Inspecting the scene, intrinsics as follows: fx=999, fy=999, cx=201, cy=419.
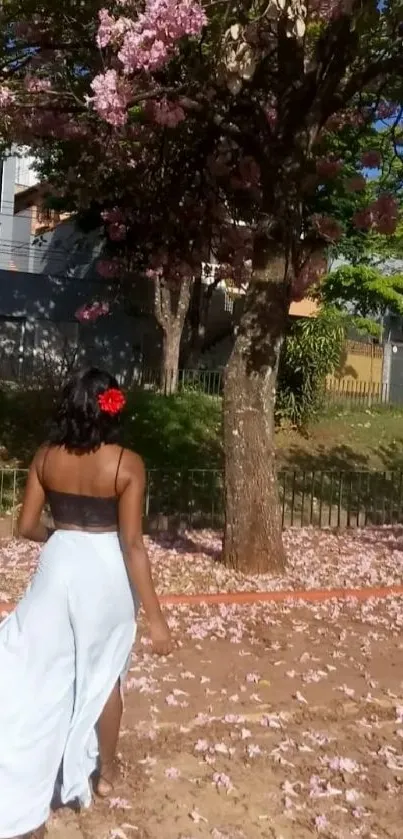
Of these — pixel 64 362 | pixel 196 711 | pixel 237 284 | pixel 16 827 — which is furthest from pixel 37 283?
pixel 16 827

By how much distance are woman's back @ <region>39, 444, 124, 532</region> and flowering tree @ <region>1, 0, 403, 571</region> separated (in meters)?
4.30

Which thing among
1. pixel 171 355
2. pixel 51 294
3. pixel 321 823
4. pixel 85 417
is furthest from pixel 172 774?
pixel 51 294

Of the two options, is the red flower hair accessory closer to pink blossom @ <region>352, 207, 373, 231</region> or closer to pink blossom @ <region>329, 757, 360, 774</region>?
pink blossom @ <region>329, 757, 360, 774</region>

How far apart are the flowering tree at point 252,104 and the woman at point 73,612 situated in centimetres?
428

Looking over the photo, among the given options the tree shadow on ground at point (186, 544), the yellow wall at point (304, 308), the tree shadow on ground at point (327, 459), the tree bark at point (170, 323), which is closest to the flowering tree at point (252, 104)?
the tree shadow on ground at point (186, 544)

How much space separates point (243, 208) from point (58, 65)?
2.24 metres

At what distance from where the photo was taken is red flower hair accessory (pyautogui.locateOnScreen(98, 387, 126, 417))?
11.8ft

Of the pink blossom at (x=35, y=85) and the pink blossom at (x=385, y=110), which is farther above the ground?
the pink blossom at (x=385, y=110)

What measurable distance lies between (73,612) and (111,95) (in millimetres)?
5130

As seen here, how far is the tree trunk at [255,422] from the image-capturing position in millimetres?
8102

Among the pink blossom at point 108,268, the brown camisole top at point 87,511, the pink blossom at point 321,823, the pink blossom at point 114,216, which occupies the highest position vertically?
the pink blossom at point 114,216

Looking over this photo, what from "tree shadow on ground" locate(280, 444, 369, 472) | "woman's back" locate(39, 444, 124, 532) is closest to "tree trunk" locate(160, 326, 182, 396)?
"tree shadow on ground" locate(280, 444, 369, 472)

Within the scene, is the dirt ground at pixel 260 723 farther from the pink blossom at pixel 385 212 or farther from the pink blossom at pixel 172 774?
the pink blossom at pixel 385 212

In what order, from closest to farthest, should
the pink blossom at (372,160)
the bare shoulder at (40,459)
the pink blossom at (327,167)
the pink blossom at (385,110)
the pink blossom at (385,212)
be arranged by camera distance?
the bare shoulder at (40,459) → the pink blossom at (385,212) → the pink blossom at (385,110) → the pink blossom at (327,167) → the pink blossom at (372,160)
